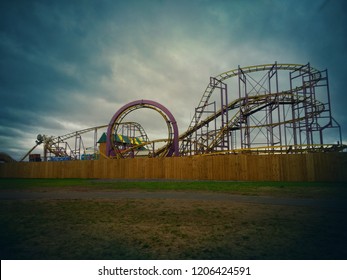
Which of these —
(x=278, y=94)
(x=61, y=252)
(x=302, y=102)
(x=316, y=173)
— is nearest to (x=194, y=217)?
(x=61, y=252)

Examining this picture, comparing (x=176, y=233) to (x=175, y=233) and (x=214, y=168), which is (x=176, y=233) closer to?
(x=175, y=233)

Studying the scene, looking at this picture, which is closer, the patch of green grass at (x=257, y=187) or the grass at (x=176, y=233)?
the grass at (x=176, y=233)

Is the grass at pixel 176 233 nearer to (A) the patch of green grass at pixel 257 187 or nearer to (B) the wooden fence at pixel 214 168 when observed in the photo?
(A) the patch of green grass at pixel 257 187

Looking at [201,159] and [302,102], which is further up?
[302,102]

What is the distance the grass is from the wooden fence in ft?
30.1

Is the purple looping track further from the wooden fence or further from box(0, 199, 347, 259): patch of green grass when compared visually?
box(0, 199, 347, 259): patch of green grass

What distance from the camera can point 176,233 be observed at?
370cm

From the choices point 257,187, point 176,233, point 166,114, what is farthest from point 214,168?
point 176,233

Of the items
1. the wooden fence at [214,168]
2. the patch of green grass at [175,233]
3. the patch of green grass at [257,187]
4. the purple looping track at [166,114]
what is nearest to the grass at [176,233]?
the patch of green grass at [175,233]

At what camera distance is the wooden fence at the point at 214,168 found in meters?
13.3

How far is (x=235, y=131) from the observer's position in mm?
26391

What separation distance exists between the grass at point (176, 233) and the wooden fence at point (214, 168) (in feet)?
30.1

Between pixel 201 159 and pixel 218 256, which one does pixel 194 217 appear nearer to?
pixel 218 256

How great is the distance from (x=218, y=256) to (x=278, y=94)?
23.2m
